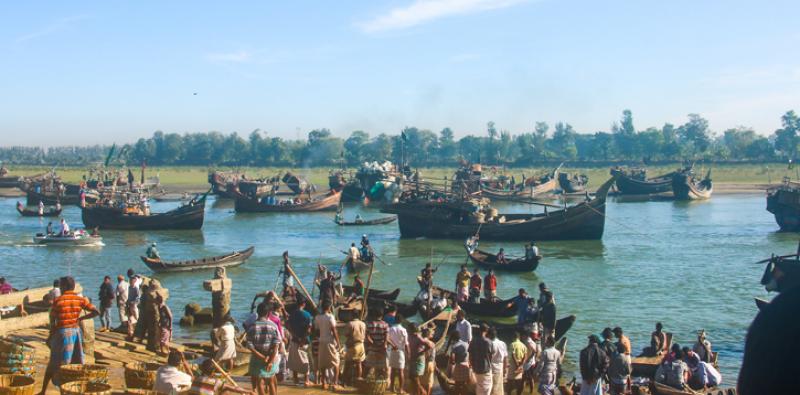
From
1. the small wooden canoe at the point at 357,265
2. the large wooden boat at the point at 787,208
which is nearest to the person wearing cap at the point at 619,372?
the small wooden canoe at the point at 357,265

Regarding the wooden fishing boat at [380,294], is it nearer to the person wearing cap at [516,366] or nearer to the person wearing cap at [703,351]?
the person wearing cap at [516,366]

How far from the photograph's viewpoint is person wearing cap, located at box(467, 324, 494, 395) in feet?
36.3

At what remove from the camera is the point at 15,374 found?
9.40 m

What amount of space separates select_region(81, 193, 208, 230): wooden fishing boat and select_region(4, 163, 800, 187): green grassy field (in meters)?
41.8

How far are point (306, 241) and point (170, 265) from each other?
13.8 m

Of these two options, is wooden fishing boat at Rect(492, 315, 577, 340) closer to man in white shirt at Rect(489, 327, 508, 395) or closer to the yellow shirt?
the yellow shirt

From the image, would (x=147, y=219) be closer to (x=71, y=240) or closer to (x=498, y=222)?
(x=71, y=240)

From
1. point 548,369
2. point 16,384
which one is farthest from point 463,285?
point 16,384

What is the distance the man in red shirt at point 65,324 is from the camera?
30.7 feet

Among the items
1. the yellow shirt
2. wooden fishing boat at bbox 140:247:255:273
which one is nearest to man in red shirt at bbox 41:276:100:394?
the yellow shirt

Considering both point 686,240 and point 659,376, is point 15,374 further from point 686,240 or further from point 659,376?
point 686,240

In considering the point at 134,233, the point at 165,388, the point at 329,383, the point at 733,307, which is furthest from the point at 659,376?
the point at 134,233

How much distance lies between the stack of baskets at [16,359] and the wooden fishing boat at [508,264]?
21.2m

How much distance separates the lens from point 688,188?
7450 centimetres
